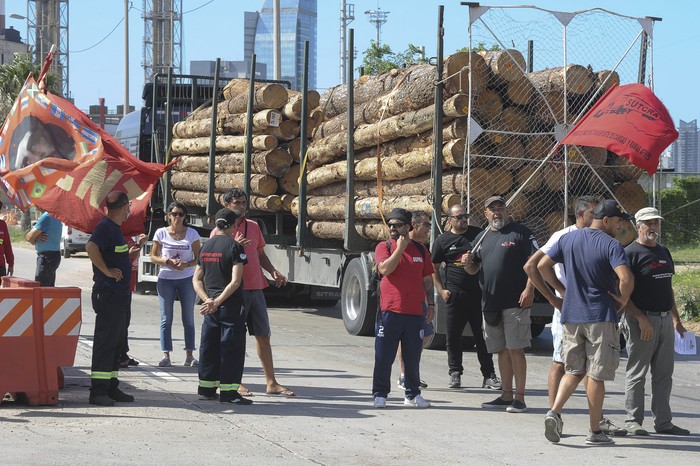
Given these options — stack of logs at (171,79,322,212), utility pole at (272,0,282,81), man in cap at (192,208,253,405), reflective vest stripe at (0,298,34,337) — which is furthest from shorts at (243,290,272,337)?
utility pole at (272,0,282,81)

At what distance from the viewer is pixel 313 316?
61.0ft

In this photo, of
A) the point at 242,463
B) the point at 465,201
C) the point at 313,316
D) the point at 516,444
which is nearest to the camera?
the point at 242,463

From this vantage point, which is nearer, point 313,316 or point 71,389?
point 71,389

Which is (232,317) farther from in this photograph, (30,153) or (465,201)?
(465,201)

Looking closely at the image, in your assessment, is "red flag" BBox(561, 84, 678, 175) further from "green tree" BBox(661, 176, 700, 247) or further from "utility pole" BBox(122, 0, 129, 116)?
"utility pole" BBox(122, 0, 129, 116)

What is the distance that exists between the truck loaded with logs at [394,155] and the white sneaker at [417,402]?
3.59m

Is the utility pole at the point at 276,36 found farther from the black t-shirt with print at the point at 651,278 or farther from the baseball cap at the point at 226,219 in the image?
the black t-shirt with print at the point at 651,278

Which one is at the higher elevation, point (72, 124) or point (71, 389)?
point (72, 124)

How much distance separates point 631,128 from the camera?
10977mm

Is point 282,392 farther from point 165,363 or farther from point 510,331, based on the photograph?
point 165,363

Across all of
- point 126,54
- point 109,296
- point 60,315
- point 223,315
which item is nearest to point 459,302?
point 223,315

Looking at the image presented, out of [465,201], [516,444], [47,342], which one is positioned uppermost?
[465,201]

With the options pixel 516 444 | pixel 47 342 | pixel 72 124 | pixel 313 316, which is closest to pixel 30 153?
pixel 72 124

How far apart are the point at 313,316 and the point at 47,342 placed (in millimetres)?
9536
